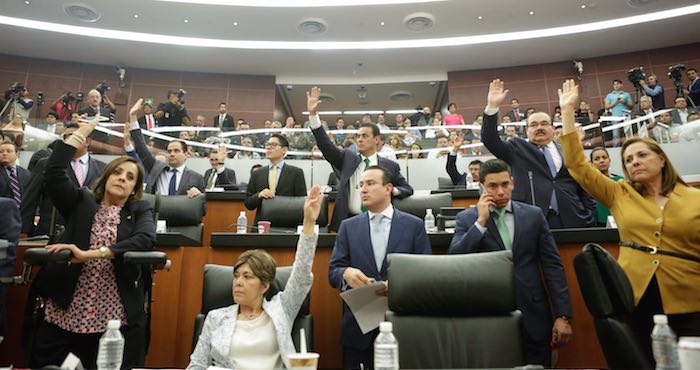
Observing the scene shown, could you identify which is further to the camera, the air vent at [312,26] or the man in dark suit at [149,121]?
the air vent at [312,26]

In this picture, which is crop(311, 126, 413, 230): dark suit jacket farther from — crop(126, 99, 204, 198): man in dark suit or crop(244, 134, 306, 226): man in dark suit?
crop(126, 99, 204, 198): man in dark suit

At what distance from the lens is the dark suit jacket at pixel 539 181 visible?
2.93 meters

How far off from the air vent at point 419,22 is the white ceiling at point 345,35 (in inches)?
4.7

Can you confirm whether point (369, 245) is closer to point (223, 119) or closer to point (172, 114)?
point (172, 114)

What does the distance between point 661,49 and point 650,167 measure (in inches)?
441

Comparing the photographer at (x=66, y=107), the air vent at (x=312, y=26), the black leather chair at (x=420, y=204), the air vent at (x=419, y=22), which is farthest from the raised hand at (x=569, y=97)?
the photographer at (x=66, y=107)

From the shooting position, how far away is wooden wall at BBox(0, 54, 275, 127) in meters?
10.8

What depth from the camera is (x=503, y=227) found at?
7.48 feet

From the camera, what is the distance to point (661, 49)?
10.8 metres

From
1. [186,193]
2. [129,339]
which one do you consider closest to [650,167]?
[129,339]

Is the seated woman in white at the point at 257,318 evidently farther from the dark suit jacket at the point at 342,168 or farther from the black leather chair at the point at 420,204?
the black leather chair at the point at 420,204

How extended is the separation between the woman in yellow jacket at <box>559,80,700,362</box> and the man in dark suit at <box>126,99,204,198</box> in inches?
141

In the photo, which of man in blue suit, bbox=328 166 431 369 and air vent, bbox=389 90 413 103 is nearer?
man in blue suit, bbox=328 166 431 369

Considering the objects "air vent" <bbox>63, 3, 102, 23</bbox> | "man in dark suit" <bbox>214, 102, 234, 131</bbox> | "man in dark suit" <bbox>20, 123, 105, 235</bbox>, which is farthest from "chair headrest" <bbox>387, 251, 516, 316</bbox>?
"air vent" <bbox>63, 3, 102, 23</bbox>
